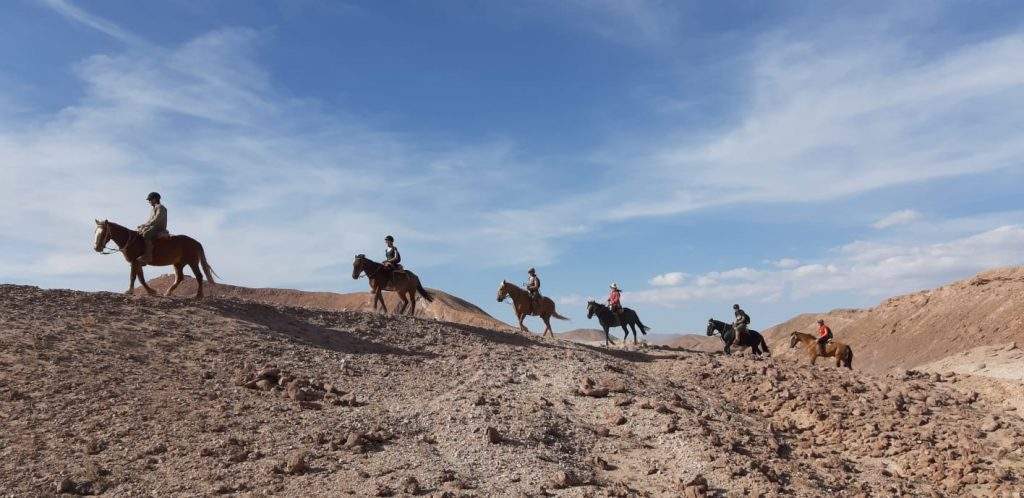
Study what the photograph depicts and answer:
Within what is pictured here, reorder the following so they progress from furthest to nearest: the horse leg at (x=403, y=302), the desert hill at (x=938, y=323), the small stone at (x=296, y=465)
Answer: the desert hill at (x=938, y=323) < the horse leg at (x=403, y=302) < the small stone at (x=296, y=465)

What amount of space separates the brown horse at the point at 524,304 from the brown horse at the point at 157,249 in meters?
10.9

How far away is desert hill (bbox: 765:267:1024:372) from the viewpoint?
29.0 metres

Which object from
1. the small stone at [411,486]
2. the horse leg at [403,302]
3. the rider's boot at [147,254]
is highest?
the rider's boot at [147,254]

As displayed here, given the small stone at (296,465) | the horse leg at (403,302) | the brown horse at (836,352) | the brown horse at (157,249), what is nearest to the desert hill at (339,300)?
the horse leg at (403,302)

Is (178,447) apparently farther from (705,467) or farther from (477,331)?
(477,331)

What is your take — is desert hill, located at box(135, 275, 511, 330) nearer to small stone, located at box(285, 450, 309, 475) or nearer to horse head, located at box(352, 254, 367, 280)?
horse head, located at box(352, 254, 367, 280)

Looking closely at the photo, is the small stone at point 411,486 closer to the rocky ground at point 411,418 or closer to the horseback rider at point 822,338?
the rocky ground at point 411,418

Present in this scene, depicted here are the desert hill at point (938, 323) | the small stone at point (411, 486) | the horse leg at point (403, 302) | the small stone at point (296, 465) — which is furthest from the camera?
the desert hill at point (938, 323)

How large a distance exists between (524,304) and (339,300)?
16.5 metres

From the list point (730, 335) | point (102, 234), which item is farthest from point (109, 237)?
point (730, 335)

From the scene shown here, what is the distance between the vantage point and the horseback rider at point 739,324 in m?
25.3

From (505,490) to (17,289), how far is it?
37.2ft

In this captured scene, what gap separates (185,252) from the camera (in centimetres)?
1725

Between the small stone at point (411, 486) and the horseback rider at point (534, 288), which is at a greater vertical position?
the horseback rider at point (534, 288)
